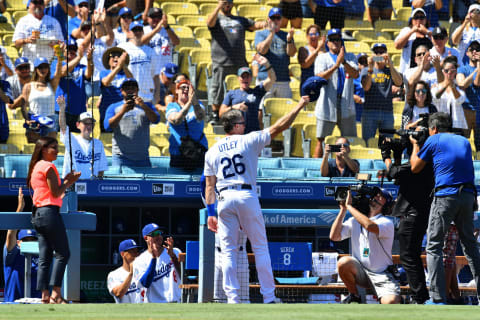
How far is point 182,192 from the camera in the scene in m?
10.8

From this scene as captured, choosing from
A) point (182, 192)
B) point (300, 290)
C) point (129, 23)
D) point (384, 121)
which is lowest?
point (300, 290)

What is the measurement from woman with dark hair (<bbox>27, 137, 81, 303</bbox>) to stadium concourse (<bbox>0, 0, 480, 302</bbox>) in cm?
262

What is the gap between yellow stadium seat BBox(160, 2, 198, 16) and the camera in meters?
15.7

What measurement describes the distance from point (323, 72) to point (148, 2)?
11.3 ft

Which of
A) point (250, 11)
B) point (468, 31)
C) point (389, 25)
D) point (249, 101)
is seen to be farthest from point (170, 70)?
point (389, 25)

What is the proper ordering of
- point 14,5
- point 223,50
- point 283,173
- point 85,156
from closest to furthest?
1. point 85,156
2. point 283,173
3. point 223,50
4. point 14,5

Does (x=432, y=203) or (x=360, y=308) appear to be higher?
(x=432, y=203)

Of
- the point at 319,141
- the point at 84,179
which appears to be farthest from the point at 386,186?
the point at 84,179

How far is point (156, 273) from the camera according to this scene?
27.3 ft

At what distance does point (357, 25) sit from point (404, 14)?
3.31 ft

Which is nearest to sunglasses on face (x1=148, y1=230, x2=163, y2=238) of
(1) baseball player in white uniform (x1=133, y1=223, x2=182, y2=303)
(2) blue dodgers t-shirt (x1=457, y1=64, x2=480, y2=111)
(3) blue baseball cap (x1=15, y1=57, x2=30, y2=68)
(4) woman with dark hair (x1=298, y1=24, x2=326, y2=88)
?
(1) baseball player in white uniform (x1=133, y1=223, x2=182, y2=303)

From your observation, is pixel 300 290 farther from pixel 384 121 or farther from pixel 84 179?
pixel 384 121

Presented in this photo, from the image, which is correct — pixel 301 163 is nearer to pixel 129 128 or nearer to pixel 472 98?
pixel 129 128

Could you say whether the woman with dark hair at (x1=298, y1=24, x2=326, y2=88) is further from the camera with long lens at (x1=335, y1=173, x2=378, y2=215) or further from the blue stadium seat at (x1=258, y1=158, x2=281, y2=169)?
the camera with long lens at (x1=335, y1=173, x2=378, y2=215)
